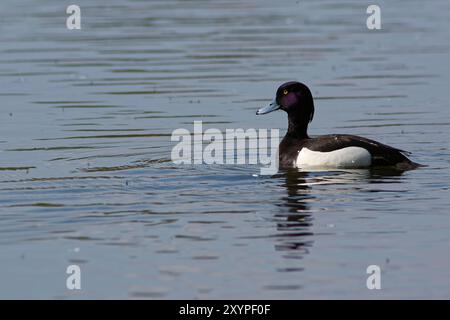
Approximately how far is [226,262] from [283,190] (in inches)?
131

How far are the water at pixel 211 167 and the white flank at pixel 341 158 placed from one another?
185 millimetres

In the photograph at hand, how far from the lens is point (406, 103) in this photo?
20172 mm

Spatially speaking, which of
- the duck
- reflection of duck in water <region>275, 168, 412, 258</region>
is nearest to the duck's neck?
the duck

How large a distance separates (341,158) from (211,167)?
161 centimetres

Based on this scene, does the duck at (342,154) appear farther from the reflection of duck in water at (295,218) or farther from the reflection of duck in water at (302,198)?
the reflection of duck in water at (295,218)

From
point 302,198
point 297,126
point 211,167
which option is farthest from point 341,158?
point 302,198

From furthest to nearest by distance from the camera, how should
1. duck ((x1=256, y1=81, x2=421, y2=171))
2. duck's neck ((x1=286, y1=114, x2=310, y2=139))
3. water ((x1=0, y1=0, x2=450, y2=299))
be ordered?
1. duck's neck ((x1=286, y1=114, x2=310, y2=139))
2. duck ((x1=256, y1=81, x2=421, y2=171))
3. water ((x1=0, y1=0, x2=450, y2=299))

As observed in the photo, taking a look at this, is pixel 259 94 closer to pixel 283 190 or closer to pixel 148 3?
pixel 283 190

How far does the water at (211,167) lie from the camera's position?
1023cm

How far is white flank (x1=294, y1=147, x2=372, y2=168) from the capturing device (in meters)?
14.9

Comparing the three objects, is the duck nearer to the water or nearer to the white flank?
the white flank

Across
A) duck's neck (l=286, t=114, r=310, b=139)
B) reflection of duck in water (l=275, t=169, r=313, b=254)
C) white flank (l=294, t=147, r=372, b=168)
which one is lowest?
reflection of duck in water (l=275, t=169, r=313, b=254)

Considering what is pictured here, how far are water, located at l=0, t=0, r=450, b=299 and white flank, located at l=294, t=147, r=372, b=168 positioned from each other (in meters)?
0.18

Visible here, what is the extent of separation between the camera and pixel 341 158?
586 inches
